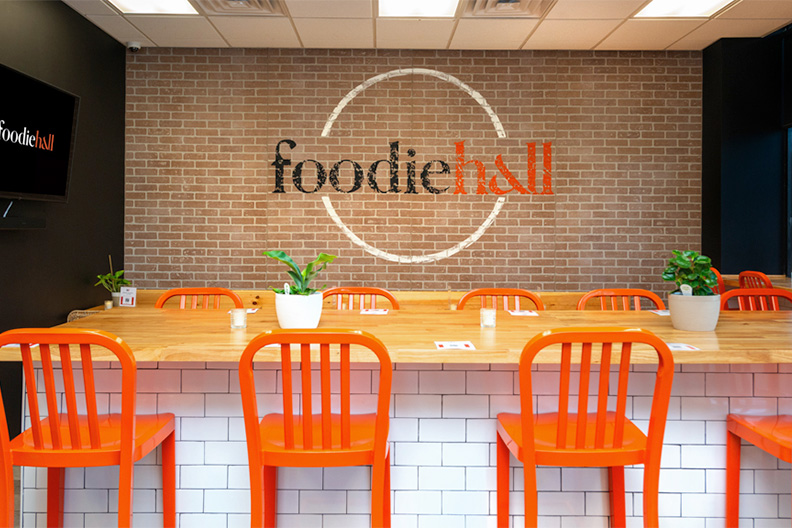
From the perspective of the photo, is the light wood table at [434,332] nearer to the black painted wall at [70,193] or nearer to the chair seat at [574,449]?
the chair seat at [574,449]

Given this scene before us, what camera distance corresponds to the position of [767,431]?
1650 mm

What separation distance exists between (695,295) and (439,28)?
2.96m

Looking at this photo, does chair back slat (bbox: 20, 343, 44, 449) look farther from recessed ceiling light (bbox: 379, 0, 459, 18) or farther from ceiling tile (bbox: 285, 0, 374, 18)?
recessed ceiling light (bbox: 379, 0, 459, 18)

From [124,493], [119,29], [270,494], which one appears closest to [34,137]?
[119,29]

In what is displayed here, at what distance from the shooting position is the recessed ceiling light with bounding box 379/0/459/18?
372 centimetres

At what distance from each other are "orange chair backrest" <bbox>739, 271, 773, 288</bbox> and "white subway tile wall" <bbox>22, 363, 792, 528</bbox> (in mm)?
2186

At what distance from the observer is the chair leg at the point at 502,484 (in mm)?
1748

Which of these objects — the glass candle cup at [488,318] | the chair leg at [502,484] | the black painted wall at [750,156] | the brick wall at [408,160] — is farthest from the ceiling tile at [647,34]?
the chair leg at [502,484]

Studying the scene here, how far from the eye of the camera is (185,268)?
4.63 metres

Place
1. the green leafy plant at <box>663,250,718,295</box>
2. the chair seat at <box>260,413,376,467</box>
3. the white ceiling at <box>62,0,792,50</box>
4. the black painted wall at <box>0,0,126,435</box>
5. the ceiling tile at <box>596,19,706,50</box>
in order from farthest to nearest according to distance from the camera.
Answer: the ceiling tile at <box>596,19,706,50</box> → the white ceiling at <box>62,0,792,50</box> → the black painted wall at <box>0,0,126,435</box> → the green leafy plant at <box>663,250,718,295</box> → the chair seat at <box>260,413,376,467</box>

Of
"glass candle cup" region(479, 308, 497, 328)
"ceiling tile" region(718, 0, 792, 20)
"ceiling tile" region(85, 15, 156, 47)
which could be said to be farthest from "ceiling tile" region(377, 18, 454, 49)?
"glass candle cup" region(479, 308, 497, 328)

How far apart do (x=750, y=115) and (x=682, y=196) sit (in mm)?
792

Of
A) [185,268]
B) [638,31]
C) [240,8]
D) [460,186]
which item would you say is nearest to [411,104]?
[460,186]

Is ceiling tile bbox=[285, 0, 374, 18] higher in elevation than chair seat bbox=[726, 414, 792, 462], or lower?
higher
